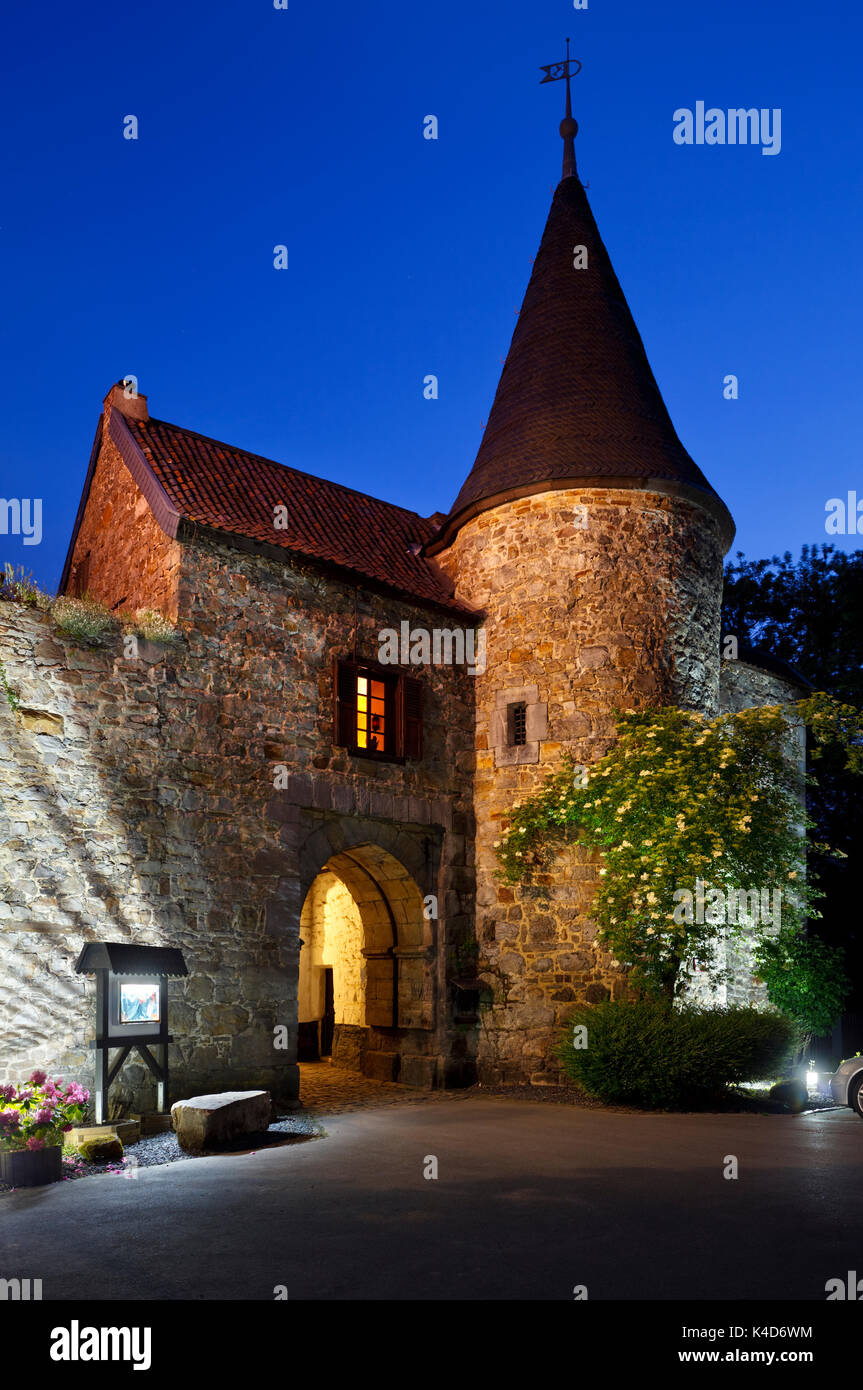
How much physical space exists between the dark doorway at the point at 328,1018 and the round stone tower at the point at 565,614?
494 cm

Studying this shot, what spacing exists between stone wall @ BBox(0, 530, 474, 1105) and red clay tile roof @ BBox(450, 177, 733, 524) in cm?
307

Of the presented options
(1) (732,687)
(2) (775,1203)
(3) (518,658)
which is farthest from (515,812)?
(2) (775,1203)

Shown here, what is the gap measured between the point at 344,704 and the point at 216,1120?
222 inches

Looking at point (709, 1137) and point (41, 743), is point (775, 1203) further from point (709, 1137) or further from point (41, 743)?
point (41, 743)

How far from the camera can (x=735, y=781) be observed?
12938 mm

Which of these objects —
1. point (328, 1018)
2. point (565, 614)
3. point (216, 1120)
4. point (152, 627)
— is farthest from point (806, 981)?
point (152, 627)

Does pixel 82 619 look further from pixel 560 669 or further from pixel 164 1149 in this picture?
pixel 560 669

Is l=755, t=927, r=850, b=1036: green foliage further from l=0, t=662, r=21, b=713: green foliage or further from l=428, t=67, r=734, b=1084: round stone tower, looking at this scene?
l=0, t=662, r=21, b=713: green foliage

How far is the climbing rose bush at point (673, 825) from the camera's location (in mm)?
12211

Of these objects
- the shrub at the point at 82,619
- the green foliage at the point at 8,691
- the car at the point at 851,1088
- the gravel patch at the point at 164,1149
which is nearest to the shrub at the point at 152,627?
the shrub at the point at 82,619

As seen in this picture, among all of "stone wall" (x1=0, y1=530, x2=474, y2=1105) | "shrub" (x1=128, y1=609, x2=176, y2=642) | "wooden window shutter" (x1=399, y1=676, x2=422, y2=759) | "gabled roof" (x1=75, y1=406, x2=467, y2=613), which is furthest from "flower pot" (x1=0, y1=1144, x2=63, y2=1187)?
"wooden window shutter" (x1=399, y1=676, x2=422, y2=759)

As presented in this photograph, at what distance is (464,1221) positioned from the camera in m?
5.93

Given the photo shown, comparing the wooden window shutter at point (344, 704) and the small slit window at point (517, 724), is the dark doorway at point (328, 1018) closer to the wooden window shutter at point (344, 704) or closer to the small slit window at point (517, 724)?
the small slit window at point (517, 724)
